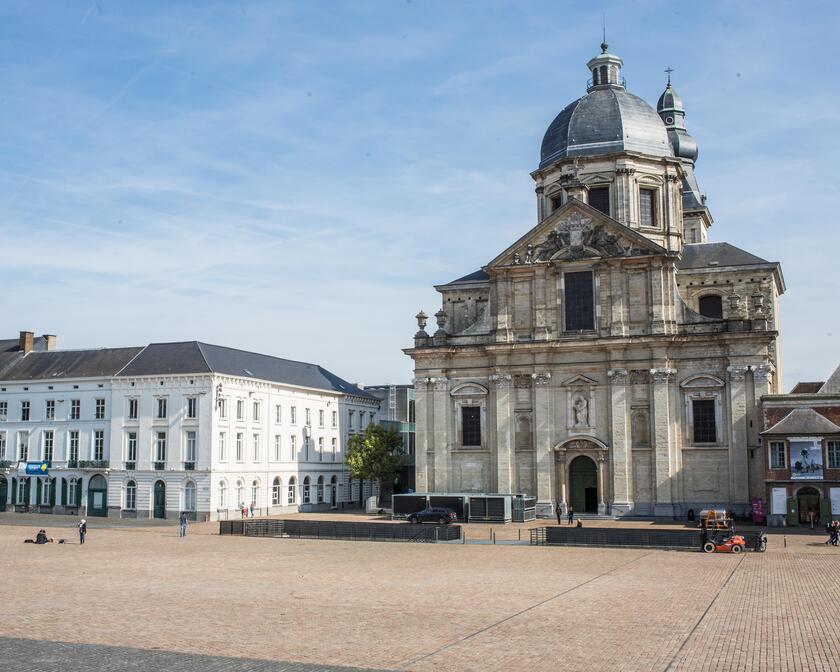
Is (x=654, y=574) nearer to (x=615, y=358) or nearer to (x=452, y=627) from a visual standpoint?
(x=452, y=627)

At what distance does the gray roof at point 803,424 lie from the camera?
49.3 meters

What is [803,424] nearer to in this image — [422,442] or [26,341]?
[422,442]

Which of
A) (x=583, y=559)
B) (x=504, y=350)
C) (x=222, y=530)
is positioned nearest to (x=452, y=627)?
(x=583, y=559)

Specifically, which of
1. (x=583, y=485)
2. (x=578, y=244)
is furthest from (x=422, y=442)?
(x=578, y=244)

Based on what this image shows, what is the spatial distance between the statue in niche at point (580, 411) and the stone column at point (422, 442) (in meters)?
9.72

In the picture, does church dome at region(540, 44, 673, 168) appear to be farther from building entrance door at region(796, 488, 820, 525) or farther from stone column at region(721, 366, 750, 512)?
building entrance door at region(796, 488, 820, 525)

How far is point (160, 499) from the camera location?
2383 inches

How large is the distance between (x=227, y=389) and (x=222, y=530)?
1560 cm

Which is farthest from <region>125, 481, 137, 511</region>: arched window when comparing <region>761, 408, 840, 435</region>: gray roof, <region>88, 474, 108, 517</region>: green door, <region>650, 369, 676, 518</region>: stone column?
<region>761, 408, 840, 435</region>: gray roof

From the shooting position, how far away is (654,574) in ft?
97.1

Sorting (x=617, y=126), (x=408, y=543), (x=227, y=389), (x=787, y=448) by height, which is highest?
(x=617, y=126)

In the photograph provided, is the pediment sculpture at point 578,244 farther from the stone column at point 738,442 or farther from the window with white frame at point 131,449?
the window with white frame at point 131,449

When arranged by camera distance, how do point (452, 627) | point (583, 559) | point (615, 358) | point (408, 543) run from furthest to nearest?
point (615, 358) < point (408, 543) < point (583, 559) < point (452, 627)

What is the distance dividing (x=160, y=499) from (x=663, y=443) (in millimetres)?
32137
